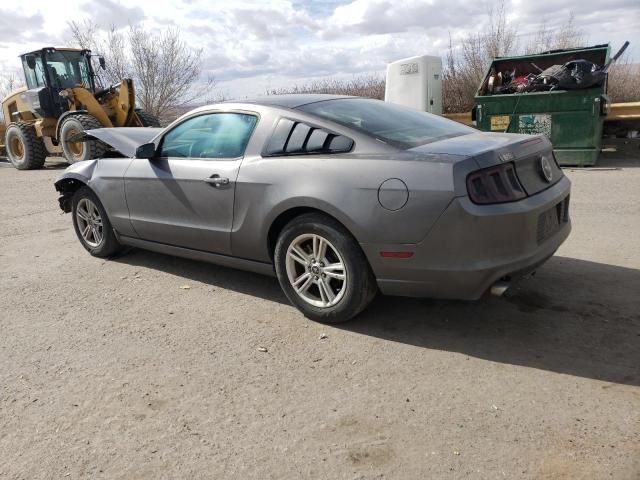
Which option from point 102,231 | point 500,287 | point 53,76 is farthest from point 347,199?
point 53,76

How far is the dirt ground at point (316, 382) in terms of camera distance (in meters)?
2.44

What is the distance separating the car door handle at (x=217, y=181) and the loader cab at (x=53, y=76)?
485 inches

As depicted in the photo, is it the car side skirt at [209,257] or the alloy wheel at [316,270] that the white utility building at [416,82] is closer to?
the car side skirt at [209,257]

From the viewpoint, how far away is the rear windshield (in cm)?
361

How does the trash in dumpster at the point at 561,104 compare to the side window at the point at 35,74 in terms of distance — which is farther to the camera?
the side window at the point at 35,74

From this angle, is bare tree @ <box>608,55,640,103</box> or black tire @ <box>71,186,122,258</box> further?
bare tree @ <box>608,55,640,103</box>

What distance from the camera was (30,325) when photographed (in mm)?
4066

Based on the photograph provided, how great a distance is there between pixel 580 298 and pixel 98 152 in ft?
38.3

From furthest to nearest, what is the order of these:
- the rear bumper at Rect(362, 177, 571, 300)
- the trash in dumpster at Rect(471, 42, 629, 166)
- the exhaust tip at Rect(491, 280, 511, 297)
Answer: the trash in dumpster at Rect(471, 42, 629, 166)
the exhaust tip at Rect(491, 280, 511, 297)
the rear bumper at Rect(362, 177, 571, 300)

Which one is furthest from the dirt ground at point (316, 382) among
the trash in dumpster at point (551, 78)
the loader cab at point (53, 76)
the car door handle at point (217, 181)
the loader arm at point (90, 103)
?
the loader cab at point (53, 76)

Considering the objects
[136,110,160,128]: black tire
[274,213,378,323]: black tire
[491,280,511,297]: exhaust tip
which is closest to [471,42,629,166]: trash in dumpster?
[491,280,511,297]: exhaust tip

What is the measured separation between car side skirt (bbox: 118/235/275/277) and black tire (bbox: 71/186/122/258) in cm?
20

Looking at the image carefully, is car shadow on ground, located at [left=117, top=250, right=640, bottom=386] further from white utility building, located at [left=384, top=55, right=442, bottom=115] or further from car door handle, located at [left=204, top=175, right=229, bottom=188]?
white utility building, located at [left=384, top=55, right=442, bottom=115]

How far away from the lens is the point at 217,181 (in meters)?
4.07
